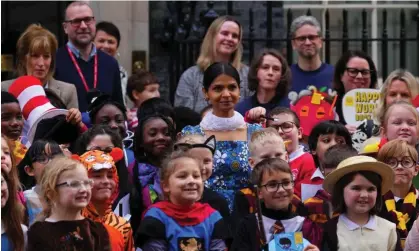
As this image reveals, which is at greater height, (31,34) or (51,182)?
(31,34)

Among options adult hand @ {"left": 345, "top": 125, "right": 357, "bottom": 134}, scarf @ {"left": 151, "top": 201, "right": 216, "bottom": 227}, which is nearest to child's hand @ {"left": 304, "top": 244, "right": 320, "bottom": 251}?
scarf @ {"left": 151, "top": 201, "right": 216, "bottom": 227}

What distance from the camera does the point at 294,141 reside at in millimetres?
10414

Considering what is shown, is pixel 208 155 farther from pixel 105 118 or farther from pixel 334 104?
pixel 334 104

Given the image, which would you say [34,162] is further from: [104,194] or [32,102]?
[32,102]

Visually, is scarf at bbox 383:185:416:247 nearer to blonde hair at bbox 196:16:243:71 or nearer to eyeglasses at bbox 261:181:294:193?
eyeglasses at bbox 261:181:294:193

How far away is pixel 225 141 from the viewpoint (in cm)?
1002

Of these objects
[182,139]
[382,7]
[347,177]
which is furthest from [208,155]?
[382,7]

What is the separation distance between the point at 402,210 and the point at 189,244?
1582 mm

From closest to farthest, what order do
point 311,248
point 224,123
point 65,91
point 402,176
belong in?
point 311,248 < point 402,176 < point 224,123 < point 65,91

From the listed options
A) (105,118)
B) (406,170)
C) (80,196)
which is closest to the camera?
(80,196)

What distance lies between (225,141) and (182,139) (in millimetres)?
363

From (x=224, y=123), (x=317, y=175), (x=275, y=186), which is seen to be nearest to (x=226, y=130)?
(x=224, y=123)

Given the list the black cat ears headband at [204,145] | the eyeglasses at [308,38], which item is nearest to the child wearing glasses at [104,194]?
the black cat ears headband at [204,145]

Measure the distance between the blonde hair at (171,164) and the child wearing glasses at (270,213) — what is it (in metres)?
0.44
